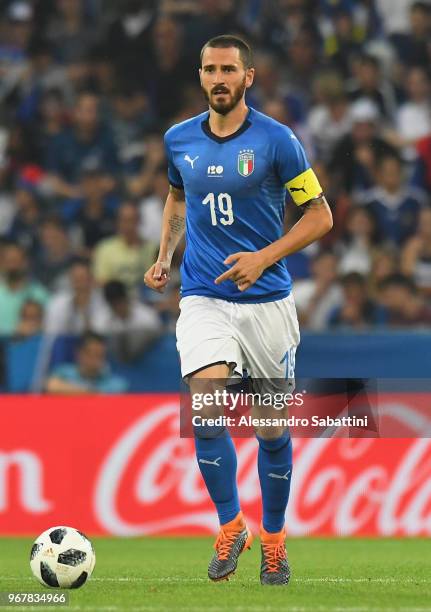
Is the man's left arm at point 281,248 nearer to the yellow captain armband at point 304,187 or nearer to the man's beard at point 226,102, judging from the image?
the yellow captain armband at point 304,187

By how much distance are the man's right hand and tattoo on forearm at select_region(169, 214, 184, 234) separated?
26cm

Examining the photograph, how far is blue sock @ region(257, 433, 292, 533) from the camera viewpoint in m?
6.66

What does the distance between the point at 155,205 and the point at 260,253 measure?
7.27 metres

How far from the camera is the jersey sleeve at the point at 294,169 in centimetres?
645

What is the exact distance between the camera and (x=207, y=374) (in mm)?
6395

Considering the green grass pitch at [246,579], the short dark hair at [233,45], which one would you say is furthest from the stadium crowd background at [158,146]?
the short dark hair at [233,45]

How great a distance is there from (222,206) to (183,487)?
4.29m

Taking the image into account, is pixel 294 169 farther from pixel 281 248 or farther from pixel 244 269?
pixel 244 269

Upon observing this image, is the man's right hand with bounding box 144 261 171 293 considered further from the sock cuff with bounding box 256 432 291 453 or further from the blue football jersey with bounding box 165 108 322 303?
the sock cuff with bounding box 256 432 291 453

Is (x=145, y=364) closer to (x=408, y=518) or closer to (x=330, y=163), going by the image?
(x=408, y=518)

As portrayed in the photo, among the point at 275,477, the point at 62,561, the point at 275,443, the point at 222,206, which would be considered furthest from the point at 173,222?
the point at 62,561

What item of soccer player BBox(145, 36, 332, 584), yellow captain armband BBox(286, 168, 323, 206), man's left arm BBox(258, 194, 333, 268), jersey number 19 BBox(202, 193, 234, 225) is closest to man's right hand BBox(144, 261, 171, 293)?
soccer player BBox(145, 36, 332, 584)

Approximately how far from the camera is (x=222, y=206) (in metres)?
6.54

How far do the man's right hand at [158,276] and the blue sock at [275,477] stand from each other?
0.89 meters
